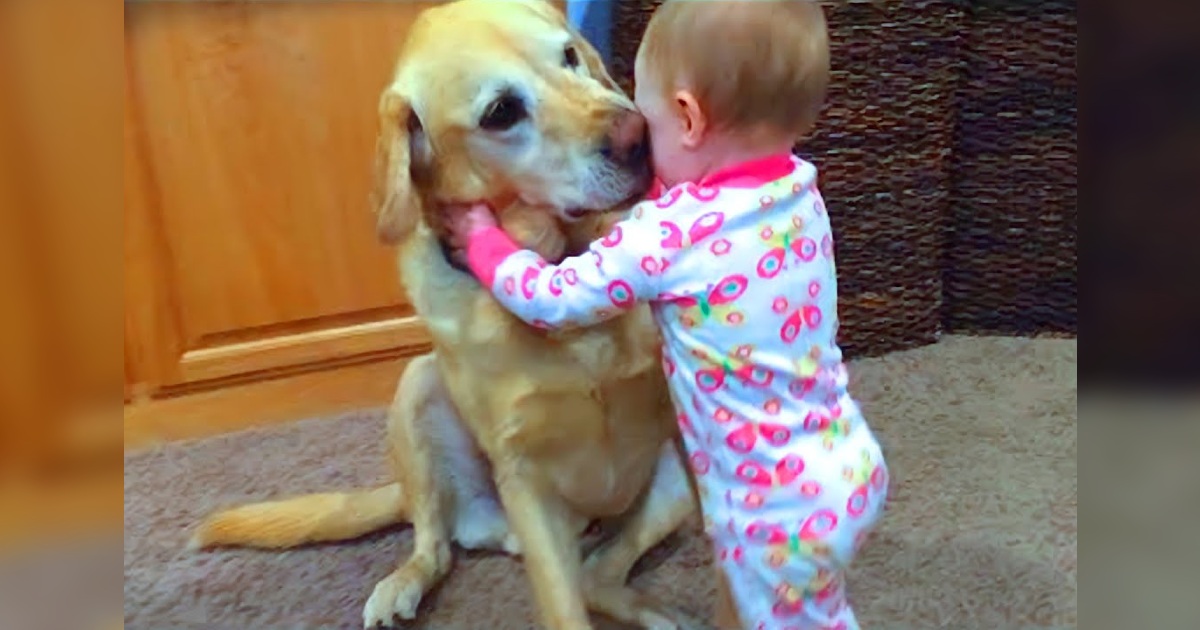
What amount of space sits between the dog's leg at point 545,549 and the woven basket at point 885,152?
713 mm

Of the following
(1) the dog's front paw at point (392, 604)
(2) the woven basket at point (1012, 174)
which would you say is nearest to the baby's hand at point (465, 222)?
(1) the dog's front paw at point (392, 604)

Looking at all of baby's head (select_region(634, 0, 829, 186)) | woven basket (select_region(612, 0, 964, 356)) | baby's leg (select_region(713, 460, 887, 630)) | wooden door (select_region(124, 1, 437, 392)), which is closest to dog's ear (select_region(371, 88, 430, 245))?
baby's head (select_region(634, 0, 829, 186))

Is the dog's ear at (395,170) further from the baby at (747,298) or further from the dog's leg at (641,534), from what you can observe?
the dog's leg at (641,534)

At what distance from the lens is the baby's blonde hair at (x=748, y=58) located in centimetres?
83

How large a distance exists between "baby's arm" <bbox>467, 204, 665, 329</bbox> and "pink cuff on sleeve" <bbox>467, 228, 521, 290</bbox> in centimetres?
1

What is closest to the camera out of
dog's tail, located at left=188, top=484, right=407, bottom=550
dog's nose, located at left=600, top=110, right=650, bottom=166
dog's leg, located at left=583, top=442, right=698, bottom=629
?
dog's nose, located at left=600, top=110, right=650, bottom=166

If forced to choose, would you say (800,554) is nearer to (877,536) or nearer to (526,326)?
(526,326)

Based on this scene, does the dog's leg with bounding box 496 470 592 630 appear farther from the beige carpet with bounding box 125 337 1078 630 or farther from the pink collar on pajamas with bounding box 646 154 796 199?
the pink collar on pajamas with bounding box 646 154 796 199

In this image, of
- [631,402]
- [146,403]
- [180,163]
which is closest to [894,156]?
Answer: [631,402]

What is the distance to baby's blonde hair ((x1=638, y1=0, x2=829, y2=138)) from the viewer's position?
83 centimetres

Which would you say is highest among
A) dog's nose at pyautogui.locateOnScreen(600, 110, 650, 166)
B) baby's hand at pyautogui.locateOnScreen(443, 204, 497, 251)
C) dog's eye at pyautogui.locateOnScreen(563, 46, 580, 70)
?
dog's eye at pyautogui.locateOnScreen(563, 46, 580, 70)

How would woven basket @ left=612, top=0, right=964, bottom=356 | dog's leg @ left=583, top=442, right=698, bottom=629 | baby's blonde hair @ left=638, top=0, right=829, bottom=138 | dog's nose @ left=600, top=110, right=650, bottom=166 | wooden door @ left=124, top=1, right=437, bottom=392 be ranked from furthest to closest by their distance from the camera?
1. wooden door @ left=124, top=1, right=437, bottom=392
2. woven basket @ left=612, top=0, right=964, bottom=356
3. dog's leg @ left=583, top=442, right=698, bottom=629
4. dog's nose @ left=600, top=110, right=650, bottom=166
5. baby's blonde hair @ left=638, top=0, right=829, bottom=138
